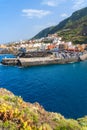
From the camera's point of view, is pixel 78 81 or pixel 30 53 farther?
pixel 30 53

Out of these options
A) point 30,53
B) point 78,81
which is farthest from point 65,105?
point 30,53

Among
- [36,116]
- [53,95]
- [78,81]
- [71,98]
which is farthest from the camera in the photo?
[78,81]

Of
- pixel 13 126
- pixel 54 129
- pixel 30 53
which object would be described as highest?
pixel 13 126

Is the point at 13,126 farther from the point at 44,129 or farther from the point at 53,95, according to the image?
the point at 53,95

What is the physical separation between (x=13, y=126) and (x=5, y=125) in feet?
1.10

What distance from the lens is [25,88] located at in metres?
82.6

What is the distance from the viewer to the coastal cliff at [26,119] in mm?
12867

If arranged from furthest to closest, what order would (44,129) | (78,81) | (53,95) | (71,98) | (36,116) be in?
(78,81) → (53,95) → (71,98) → (36,116) → (44,129)

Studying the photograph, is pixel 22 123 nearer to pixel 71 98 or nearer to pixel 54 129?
pixel 54 129

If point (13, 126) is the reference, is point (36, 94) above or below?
below

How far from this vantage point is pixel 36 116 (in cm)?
1456

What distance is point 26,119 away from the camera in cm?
1373

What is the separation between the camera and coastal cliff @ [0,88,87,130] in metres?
12.9

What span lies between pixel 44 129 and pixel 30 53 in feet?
539
